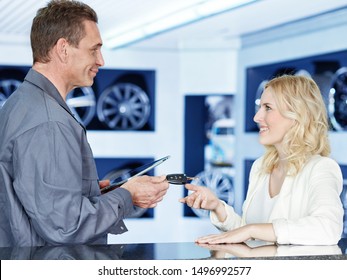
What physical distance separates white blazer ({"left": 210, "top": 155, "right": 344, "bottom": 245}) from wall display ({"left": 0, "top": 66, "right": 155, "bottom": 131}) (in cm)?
734

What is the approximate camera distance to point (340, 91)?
765 centimetres

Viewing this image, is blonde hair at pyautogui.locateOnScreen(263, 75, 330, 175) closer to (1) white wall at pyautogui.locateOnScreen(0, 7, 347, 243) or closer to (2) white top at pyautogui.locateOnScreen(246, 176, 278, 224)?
(2) white top at pyautogui.locateOnScreen(246, 176, 278, 224)

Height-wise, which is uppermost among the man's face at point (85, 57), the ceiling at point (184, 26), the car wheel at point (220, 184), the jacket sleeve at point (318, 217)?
the ceiling at point (184, 26)

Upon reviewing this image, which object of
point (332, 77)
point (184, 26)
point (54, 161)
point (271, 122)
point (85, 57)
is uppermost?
point (184, 26)

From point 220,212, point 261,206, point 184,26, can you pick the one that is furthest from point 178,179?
point 184,26

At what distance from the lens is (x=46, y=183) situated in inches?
84.3

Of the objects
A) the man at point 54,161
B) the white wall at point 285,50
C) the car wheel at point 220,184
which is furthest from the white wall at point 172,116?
the man at point 54,161

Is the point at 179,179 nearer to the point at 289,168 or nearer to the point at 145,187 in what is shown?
the point at 145,187

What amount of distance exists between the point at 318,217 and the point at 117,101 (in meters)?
8.06

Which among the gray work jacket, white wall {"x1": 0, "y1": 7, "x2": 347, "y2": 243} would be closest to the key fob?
the gray work jacket

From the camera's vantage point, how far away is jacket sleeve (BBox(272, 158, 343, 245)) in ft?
7.20

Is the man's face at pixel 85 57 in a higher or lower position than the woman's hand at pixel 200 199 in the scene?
higher

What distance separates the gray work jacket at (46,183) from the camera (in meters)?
2.14

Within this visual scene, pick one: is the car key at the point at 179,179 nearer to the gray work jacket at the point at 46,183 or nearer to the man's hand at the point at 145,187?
the man's hand at the point at 145,187
